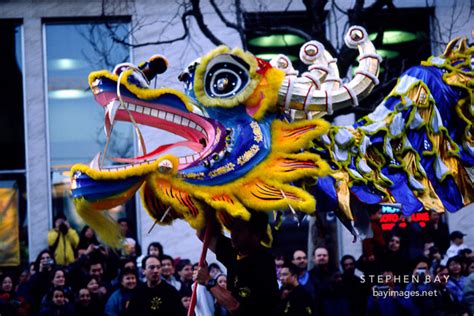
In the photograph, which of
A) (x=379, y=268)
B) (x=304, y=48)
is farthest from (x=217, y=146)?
(x=379, y=268)

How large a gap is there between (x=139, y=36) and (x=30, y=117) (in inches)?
68.1

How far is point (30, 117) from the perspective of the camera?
1383 centimetres

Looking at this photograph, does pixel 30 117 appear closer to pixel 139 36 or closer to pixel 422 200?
pixel 139 36

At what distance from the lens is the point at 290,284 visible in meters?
9.34

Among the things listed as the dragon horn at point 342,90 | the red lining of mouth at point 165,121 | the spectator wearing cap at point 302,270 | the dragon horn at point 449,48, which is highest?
the dragon horn at point 449,48

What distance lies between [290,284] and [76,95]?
5680 millimetres

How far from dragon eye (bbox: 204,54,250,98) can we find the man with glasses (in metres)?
2.71

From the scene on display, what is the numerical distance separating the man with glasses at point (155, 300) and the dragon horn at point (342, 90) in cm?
266

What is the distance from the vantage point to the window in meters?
13.8

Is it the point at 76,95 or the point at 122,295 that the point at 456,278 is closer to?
the point at 122,295

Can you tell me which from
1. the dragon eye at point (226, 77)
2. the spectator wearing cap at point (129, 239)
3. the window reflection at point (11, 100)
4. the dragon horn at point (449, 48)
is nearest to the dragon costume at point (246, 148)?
the dragon eye at point (226, 77)

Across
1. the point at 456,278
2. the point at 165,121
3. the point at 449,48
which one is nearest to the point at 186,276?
the point at 456,278

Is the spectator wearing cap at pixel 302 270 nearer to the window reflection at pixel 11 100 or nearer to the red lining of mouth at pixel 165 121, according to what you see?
the red lining of mouth at pixel 165 121

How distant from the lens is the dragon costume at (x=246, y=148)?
261 inches
